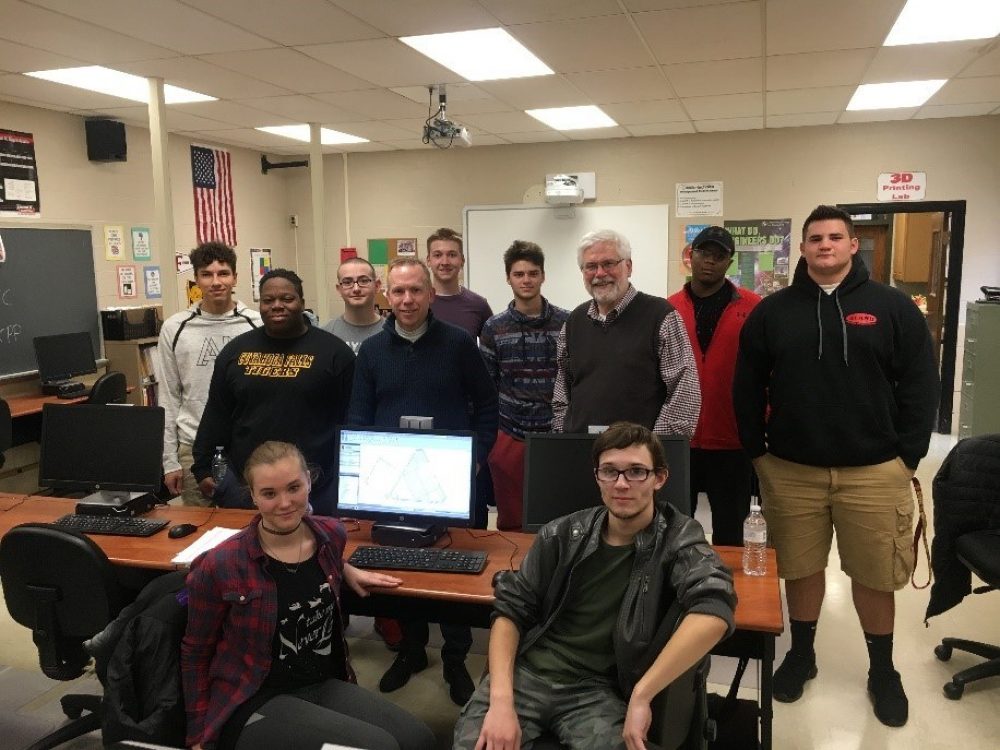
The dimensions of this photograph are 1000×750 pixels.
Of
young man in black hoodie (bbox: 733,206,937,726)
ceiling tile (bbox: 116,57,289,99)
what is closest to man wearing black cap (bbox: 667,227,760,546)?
young man in black hoodie (bbox: 733,206,937,726)

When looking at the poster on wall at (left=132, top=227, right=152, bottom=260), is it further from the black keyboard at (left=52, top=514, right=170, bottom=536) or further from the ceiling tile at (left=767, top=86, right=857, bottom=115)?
the ceiling tile at (left=767, top=86, right=857, bottom=115)

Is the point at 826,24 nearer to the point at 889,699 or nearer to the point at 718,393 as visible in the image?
the point at 718,393

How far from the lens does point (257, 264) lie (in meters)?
7.34

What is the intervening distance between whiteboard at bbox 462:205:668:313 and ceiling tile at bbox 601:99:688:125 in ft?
3.29

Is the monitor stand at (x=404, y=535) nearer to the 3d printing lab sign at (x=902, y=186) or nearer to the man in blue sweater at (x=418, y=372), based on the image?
the man in blue sweater at (x=418, y=372)

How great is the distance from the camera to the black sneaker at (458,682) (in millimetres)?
2721

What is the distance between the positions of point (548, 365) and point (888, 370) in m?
1.26

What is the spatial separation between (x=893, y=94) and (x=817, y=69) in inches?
44.5

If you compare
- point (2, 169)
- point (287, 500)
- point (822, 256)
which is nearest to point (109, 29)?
point (2, 169)

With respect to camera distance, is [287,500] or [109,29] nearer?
[287,500]

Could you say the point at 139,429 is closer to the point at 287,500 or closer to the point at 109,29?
the point at 287,500

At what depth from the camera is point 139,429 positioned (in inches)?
107

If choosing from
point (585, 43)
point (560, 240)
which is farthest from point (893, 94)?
point (560, 240)

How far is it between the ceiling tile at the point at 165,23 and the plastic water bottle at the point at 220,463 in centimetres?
190
